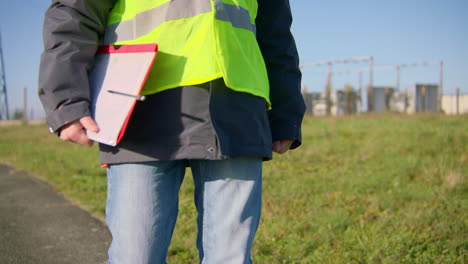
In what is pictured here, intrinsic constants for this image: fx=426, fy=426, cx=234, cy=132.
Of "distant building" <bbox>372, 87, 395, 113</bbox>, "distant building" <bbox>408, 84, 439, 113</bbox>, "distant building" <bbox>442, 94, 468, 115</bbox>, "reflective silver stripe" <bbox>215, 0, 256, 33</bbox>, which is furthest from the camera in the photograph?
"distant building" <bbox>442, 94, 468, 115</bbox>

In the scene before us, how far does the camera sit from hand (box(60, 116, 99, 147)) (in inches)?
Answer: 54.0

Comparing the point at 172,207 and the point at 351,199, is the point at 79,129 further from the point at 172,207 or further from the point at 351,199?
the point at 351,199

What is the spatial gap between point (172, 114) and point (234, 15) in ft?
1.37

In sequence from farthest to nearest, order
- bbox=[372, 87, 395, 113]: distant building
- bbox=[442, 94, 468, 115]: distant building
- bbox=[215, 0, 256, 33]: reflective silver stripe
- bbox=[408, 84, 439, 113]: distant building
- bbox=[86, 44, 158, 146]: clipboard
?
bbox=[442, 94, 468, 115]: distant building < bbox=[372, 87, 395, 113]: distant building < bbox=[408, 84, 439, 113]: distant building < bbox=[215, 0, 256, 33]: reflective silver stripe < bbox=[86, 44, 158, 146]: clipboard

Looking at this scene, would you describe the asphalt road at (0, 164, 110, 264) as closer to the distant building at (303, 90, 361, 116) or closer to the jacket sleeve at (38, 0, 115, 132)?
the jacket sleeve at (38, 0, 115, 132)

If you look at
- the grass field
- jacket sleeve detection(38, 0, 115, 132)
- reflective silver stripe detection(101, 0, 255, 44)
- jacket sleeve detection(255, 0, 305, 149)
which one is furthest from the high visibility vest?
the grass field

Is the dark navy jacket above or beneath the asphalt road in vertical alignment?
above

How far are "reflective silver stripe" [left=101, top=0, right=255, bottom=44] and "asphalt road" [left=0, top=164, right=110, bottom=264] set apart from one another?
6.33ft

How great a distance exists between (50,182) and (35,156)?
2856mm

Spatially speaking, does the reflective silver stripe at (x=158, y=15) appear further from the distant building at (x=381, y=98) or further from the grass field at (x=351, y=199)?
the distant building at (x=381, y=98)

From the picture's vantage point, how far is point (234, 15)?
1.51 meters

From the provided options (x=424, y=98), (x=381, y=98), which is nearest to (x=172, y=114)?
(x=381, y=98)

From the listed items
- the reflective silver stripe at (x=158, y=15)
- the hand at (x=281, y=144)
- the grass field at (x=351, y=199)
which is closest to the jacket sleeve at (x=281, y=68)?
the hand at (x=281, y=144)

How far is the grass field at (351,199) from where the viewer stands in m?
3.00
